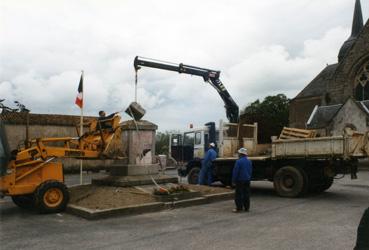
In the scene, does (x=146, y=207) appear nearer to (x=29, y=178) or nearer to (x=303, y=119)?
(x=29, y=178)

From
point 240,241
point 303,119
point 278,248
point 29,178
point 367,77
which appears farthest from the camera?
point 303,119

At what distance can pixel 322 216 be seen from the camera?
912cm

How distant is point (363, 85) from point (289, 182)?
24.7m

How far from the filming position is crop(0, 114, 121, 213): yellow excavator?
945 centimetres

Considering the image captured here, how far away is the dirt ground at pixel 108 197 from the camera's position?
9.81 meters

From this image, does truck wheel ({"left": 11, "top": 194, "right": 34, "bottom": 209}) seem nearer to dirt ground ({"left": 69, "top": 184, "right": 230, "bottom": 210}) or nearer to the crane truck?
dirt ground ({"left": 69, "top": 184, "right": 230, "bottom": 210})

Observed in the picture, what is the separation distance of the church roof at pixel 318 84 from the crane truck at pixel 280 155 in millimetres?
32238

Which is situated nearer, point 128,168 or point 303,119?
point 128,168

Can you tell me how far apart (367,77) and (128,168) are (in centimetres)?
2798

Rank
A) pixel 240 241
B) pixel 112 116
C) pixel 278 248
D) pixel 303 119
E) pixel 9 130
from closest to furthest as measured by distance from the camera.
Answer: pixel 278 248
pixel 240 241
pixel 112 116
pixel 9 130
pixel 303 119

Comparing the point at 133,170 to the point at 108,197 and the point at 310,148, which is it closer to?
the point at 108,197

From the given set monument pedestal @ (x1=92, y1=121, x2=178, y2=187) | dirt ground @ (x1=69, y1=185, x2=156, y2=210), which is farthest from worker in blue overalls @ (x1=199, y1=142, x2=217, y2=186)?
dirt ground @ (x1=69, y1=185, x2=156, y2=210)

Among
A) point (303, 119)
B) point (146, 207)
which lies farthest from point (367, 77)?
point (146, 207)

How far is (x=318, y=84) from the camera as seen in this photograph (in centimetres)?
4812
